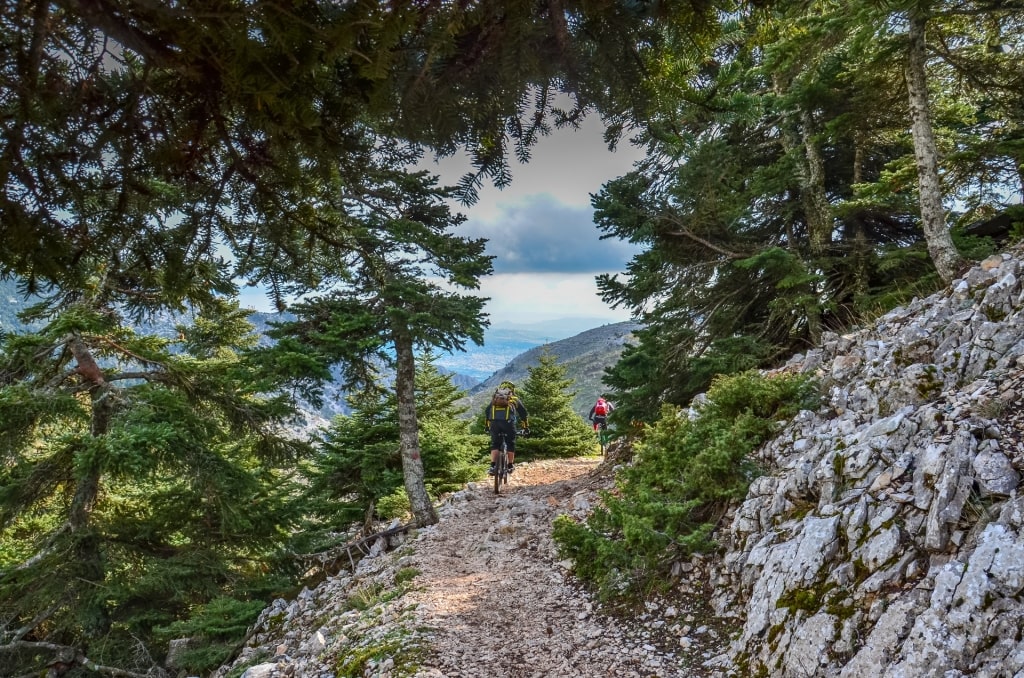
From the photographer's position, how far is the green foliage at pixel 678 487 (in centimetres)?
511

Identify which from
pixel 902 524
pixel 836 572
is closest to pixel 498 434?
pixel 836 572

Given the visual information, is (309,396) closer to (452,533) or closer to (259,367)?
(259,367)

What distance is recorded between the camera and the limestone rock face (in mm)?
2557

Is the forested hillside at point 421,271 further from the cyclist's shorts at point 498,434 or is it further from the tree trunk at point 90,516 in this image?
the cyclist's shorts at point 498,434

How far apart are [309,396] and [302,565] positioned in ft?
14.7

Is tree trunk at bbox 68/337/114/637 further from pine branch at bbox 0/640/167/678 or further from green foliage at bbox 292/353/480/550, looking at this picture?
green foliage at bbox 292/353/480/550

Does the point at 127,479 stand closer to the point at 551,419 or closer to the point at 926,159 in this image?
the point at 551,419

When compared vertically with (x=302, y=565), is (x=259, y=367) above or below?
above

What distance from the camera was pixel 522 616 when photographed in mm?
5211

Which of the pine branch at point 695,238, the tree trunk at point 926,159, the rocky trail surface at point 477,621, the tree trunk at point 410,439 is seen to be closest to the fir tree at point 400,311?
the tree trunk at point 410,439

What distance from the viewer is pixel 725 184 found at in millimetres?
10930

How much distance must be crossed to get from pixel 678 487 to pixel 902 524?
258 centimetres

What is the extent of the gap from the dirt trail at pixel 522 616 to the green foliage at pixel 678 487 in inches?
17.0

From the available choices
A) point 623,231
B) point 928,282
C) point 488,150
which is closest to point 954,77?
point 928,282
